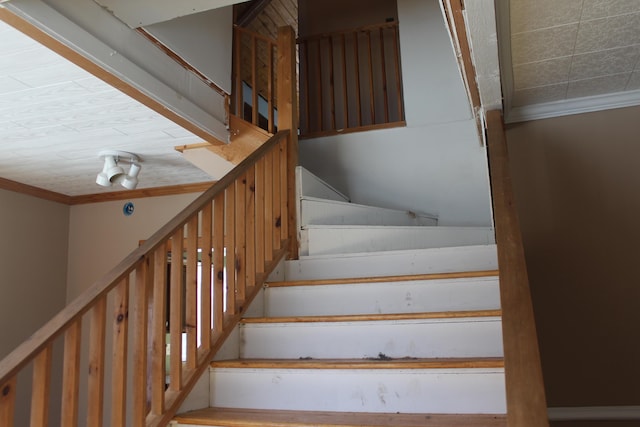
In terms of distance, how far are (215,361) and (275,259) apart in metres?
0.75

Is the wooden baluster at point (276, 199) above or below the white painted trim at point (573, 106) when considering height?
below

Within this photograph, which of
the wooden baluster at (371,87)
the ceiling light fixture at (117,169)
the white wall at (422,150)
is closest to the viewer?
the ceiling light fixture at (117,169)

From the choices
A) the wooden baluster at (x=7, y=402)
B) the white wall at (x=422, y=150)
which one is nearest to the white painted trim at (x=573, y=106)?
the white wall at (x=422, y=150)

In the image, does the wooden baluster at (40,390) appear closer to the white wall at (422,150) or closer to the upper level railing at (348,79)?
the white wall at (422,150)

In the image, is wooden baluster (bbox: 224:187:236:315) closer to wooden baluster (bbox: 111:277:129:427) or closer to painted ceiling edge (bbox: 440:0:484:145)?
wooden baluster (bbox: 111:277:129:427)

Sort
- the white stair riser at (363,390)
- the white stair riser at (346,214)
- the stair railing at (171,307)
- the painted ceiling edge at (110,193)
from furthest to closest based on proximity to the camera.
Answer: the painted ceiling edge at (110,193)
the white stair riser at (346,214)
the white stair riser at (363,390)
the stair railing at (171,307)

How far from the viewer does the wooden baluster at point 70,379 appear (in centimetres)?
152

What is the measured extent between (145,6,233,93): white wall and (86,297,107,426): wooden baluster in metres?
1.46

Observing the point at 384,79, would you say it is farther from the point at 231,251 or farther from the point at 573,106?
the point at 231,251

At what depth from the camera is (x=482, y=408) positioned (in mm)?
1719

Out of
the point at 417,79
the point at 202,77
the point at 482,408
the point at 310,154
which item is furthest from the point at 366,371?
the point at 417,79

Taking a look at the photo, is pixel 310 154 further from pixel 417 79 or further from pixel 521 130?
pixel 521 130

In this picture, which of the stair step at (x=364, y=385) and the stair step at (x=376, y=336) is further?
the stair step at (x=376, y=336)

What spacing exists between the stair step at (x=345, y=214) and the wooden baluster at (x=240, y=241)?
0.55m
